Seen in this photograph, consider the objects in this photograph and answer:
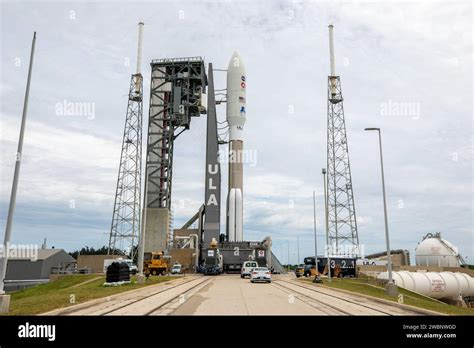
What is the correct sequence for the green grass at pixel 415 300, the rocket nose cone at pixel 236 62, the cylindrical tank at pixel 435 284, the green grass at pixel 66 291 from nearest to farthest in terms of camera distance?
the green grass at pixel 415 300 → the green grass at pixel 66 291 → the cylindrical tank at pixel 435 284 → the rocket nose cone at pixel 236 62

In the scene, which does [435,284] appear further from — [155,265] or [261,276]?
[155,265]

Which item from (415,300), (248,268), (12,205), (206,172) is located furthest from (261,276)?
(206,172)

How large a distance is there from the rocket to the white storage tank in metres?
33.1

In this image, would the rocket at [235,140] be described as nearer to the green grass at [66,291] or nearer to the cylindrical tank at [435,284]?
the green grass at [66,291]

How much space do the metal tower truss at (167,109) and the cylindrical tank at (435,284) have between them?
46732 mm

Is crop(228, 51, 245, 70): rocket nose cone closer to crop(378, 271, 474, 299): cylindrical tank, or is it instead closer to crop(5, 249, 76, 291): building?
crop(378, 271, 474, 299): cylindrical tank

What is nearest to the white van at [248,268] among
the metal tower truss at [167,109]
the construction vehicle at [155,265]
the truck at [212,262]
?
the truck at [212,262]

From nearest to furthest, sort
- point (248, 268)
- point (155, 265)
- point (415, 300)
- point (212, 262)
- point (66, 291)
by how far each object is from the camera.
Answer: point (415, 300) → point (66, 291) → point (248, 268) → point (155, 265) → point (212, 262)

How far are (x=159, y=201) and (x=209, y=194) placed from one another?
13218mm

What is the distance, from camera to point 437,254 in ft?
222

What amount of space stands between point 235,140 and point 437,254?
1622 inches

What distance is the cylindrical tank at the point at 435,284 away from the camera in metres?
39.3
